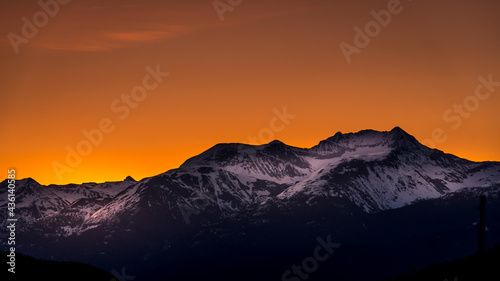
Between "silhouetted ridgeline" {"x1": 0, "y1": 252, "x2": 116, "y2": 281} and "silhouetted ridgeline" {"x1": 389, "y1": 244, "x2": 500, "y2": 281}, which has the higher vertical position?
"silhouetted ridgeline" {"x1": 0, "y1": 252, "x2": 116, "y2": 281}

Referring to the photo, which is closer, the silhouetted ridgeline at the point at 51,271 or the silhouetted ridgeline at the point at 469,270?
the silhouetted ridgeline at the point at 469,270

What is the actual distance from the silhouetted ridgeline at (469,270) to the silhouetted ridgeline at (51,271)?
48538 millimetres

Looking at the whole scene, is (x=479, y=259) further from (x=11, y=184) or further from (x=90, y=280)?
(x=11, y=184)

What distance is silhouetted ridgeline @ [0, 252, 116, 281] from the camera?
163 meters

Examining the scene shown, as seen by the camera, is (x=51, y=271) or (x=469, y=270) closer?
(x=469, y=270)

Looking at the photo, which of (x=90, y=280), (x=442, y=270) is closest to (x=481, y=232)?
(x=442, y=270)

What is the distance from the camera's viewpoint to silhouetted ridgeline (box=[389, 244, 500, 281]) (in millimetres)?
136000

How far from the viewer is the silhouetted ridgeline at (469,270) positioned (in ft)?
446

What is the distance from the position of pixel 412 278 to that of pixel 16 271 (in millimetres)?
60432

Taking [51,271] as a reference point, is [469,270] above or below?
below

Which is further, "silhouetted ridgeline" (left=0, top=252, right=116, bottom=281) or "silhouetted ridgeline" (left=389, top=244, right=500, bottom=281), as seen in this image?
"silhouetted ridgeline" (left=0, top=252, right=116, bottom=281)

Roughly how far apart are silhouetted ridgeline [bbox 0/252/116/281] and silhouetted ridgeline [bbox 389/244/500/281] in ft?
159

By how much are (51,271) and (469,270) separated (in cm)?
6531

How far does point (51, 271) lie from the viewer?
6550 inches
